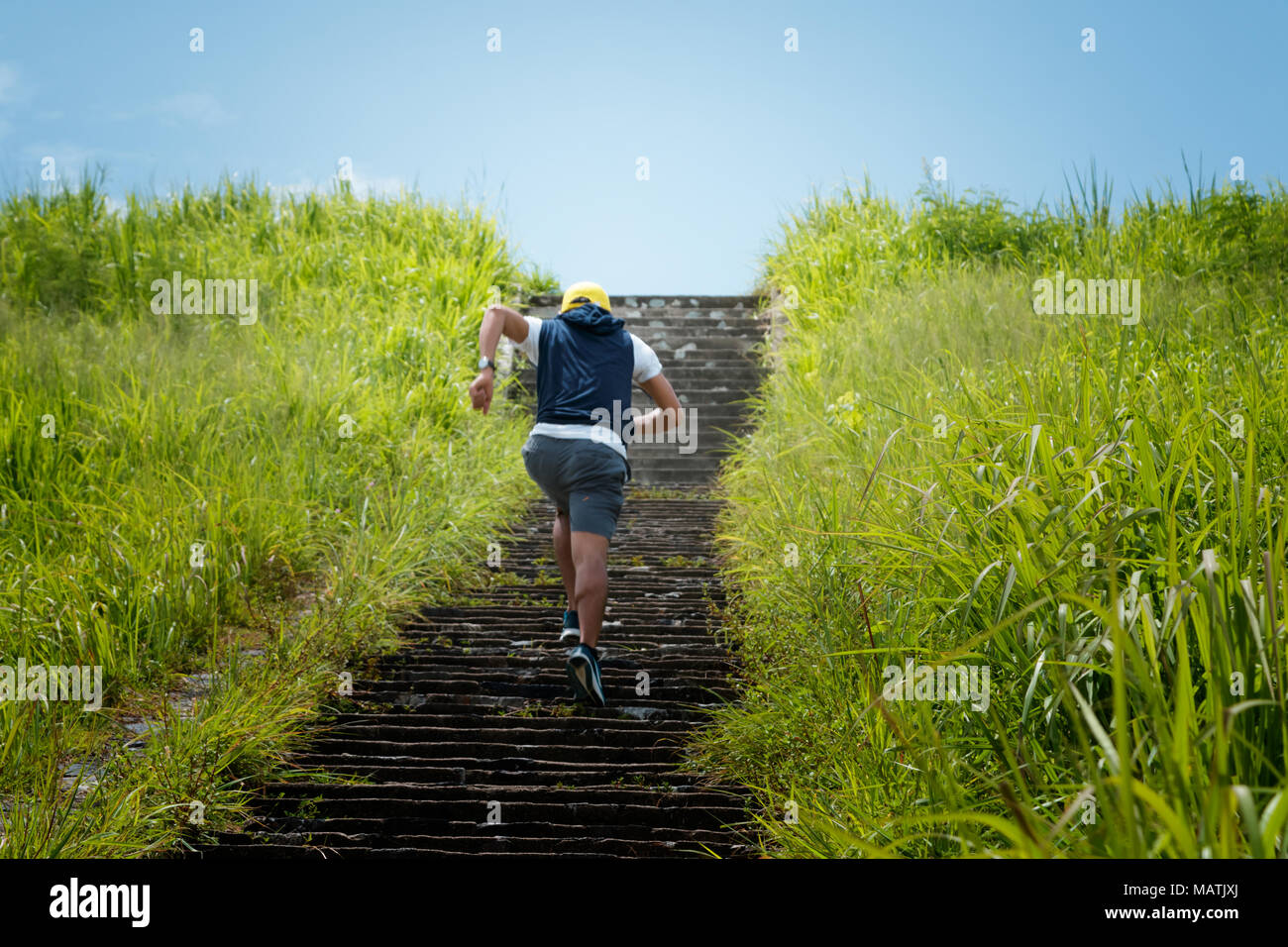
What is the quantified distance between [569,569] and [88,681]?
7.57 ft

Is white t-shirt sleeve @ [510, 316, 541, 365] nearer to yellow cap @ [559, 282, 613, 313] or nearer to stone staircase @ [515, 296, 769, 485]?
yellow cap @ [559, 282, 613, 313]

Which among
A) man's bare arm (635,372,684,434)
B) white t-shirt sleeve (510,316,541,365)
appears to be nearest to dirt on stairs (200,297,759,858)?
man's bare arm (635,372,684,434)

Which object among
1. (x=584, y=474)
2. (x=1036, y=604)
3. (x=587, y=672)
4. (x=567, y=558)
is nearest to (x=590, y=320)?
(x=584, y=474)

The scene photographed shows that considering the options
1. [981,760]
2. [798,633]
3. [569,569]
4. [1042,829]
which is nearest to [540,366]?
[569,569]

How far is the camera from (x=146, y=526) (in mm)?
5531

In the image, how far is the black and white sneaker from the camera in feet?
15.0

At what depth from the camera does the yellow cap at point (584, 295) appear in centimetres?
502

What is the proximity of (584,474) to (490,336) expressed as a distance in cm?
82

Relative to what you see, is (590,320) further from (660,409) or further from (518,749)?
(518,749)

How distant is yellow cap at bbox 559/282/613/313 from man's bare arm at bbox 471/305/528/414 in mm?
283

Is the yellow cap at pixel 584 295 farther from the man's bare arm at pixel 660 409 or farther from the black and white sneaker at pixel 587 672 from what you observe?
the black and white sneaker at pixel 587 672

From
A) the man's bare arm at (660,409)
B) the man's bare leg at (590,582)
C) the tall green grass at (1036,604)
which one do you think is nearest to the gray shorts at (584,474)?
the man's bare leg at (590,582)

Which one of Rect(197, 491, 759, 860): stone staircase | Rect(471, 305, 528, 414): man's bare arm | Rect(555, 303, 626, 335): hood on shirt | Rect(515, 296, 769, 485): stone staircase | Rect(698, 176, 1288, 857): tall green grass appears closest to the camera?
Rect(698, 176, 1288, 857): tall green grass

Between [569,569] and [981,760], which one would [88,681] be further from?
[981,760]
